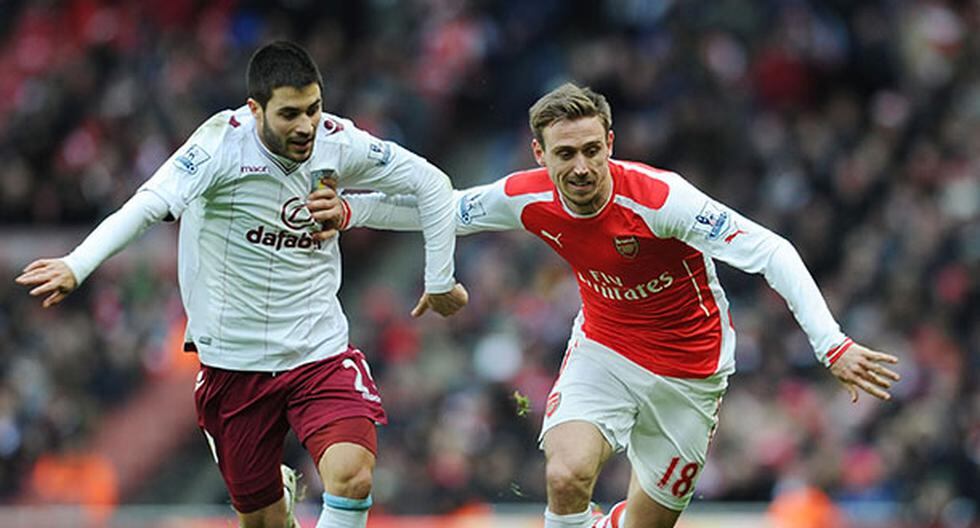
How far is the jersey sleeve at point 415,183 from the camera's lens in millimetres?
8203

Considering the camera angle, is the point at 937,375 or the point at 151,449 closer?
the point at 937,375

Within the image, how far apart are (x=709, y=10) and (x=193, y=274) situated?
1060cm

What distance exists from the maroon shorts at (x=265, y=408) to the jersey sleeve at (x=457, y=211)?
2.14 ft

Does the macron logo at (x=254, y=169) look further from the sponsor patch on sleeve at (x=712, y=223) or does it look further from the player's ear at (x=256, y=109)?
the sponsor patch on sleeve at (x=712, y=223)

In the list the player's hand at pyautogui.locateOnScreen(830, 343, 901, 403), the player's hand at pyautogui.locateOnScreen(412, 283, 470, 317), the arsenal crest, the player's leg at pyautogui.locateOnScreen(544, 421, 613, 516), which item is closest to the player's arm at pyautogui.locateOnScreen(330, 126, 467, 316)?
the player's hand at pyautogui.locateOnScreen(412, 283, 470, 317)

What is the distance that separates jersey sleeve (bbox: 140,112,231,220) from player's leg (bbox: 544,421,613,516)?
6.09ft

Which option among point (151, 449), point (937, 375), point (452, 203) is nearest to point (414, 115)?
point (151, 449)

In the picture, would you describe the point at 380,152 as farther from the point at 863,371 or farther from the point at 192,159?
A: the point at 863,371

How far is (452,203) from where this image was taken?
27.9 feet

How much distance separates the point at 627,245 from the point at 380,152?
3.81 ft

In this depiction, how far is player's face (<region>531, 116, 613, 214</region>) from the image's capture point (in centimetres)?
798

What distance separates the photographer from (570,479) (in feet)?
26.1

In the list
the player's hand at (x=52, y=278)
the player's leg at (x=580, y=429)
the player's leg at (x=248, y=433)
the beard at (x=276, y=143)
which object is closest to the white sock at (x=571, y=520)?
the player's leg at (x=580, y=429)

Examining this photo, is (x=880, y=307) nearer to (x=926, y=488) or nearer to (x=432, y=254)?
(x=926, y=488)
